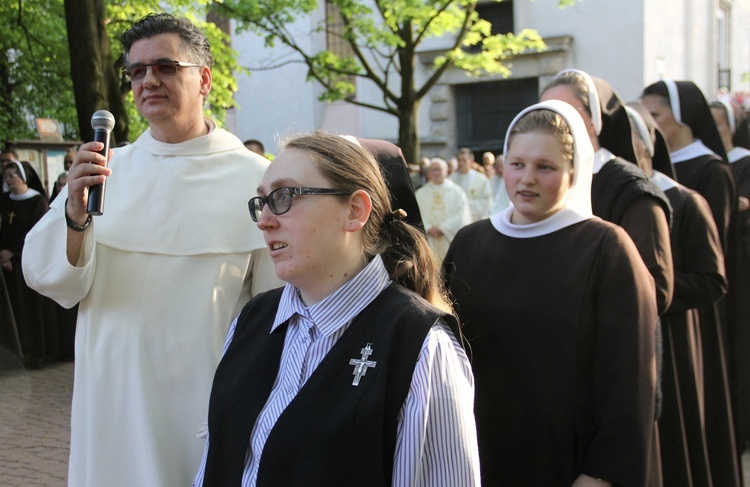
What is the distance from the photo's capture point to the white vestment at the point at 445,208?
472 inches

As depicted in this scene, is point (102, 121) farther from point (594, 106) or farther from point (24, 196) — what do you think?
point (24, 196)

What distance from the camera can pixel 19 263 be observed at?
33.5 feet

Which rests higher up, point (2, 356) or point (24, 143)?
point (24, 143)

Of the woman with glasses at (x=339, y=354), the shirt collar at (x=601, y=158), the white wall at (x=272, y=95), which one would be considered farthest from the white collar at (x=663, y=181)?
the white wall at (x=272, y=95)

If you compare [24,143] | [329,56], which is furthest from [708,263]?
[329,56]

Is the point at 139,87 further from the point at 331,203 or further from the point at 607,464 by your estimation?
the point at 607,464

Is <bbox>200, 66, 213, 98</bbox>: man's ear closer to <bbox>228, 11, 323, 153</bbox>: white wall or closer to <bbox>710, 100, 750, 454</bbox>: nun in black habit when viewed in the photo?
<bbox>710, 100, 750, 454</bbox>: nun in black habit

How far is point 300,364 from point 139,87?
134 centimetres

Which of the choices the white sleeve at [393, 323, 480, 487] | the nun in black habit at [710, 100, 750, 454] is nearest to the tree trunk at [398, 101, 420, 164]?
the nun in black habit at [710, 100, 750, 454]

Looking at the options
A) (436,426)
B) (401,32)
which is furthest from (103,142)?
(401,32)

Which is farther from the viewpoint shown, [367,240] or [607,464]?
[607,464]

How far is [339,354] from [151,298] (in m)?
1.12

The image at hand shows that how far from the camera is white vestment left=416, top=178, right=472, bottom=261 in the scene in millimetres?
12000

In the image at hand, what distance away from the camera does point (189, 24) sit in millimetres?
3100
